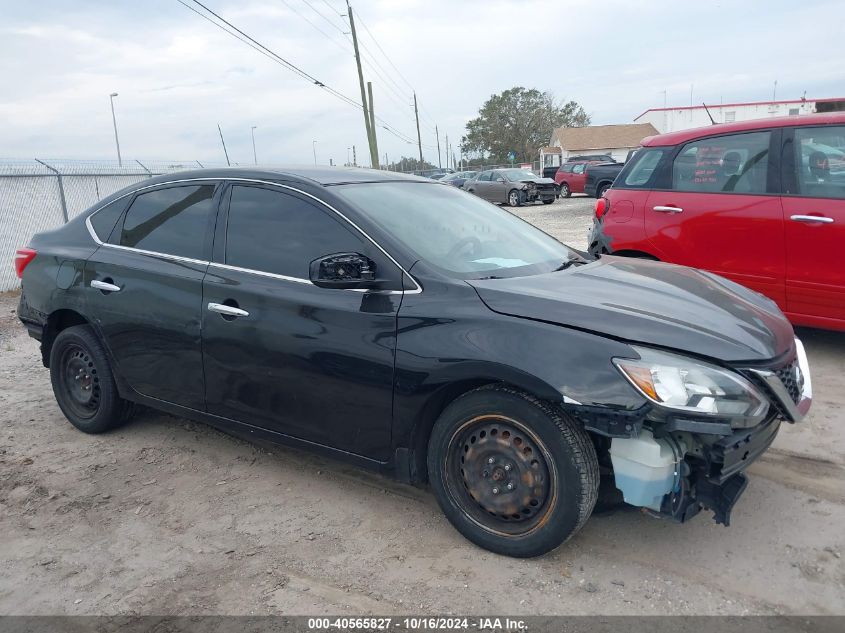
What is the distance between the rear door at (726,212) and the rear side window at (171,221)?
3622 mm

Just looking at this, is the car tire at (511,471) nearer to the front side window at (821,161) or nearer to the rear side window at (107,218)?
the rear side window at (107,218)

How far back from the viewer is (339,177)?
3707 mm

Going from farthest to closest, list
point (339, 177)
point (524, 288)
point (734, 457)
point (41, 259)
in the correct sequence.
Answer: point (41, 259) < point (339, 177) < point (524, 288) < point (734, 457)

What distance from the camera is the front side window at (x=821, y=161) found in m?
4.94

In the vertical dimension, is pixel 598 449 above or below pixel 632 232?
below

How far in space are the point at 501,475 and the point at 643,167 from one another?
3977 mm

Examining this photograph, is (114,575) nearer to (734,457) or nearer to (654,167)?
(734,457)

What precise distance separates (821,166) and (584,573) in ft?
12.5

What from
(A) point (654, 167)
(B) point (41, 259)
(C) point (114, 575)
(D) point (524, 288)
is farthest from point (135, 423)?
(A) point (654, 167)

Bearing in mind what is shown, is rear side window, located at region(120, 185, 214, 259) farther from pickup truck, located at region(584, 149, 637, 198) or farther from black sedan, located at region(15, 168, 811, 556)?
pickup truck, located at region(584, 149, 637, 198)

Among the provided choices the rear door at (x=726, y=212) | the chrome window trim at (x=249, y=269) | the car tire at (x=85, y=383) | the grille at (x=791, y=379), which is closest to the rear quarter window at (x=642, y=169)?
the rear door at (x=726, y=212)

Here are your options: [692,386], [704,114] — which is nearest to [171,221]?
[692,386]

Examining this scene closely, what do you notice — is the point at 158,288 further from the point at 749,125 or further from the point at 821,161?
the point at 821,161

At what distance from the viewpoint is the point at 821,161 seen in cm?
504
